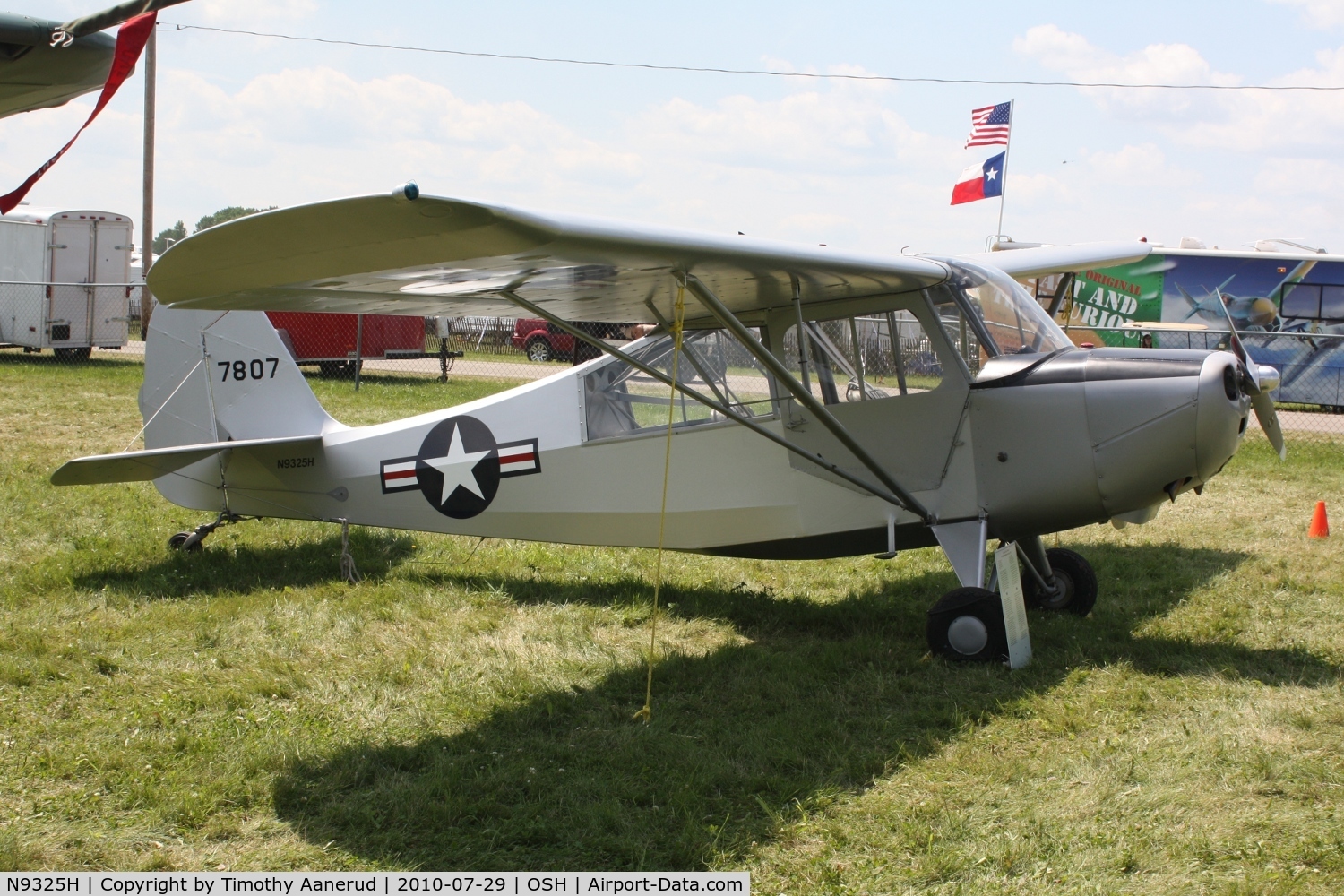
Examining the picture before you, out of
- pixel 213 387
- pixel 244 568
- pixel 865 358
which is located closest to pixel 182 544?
pixel 244 568

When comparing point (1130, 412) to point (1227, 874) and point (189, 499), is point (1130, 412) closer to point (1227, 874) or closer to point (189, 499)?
point (1227, 874)

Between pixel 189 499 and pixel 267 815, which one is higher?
pixel 189 499

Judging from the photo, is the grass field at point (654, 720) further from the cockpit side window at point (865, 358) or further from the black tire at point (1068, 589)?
the cockpit side window at point (865, 358)

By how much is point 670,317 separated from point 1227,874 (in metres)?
3.81

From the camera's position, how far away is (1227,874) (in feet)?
11.5

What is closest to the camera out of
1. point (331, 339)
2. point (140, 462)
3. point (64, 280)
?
point (140, 462)

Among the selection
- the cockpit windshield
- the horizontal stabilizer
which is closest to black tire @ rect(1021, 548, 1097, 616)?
the cockpit windshield

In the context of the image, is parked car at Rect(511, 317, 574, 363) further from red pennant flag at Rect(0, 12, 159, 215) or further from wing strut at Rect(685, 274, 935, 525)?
red pennant flag at Rect(0, 12, 159, 215)

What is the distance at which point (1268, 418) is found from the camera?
6594mm

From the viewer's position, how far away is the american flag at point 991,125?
23.8 meters

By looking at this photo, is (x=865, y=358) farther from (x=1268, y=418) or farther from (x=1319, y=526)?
(x=1319, y=526)

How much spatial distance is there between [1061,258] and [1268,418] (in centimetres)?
A: 263

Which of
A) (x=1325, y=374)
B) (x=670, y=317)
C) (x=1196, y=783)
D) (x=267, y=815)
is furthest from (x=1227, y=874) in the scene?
(x=1325, y=374)

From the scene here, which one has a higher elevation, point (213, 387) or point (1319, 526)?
point (213, 387)
